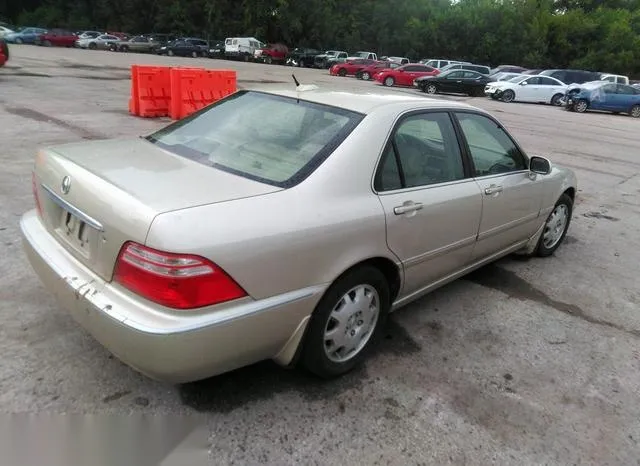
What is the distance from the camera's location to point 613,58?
159 feet

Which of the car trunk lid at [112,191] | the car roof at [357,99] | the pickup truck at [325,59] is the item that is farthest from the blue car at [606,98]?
the car trunk lid at [112,191]

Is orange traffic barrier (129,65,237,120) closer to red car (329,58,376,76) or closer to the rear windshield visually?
the rear windshield

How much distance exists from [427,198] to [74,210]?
77.3 inches

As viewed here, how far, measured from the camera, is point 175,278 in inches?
84.1

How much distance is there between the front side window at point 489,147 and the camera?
12.3 ft

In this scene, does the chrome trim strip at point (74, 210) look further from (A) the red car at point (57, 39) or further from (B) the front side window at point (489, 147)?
(A) the red car at point (57, 39)

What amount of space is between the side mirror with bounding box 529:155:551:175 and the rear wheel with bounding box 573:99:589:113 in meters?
24.3

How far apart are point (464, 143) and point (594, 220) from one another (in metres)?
4.01

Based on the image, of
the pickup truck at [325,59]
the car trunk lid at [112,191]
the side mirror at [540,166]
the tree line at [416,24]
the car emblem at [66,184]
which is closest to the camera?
the car trunk lid at [112,191]

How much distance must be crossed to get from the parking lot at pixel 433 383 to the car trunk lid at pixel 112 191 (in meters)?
0.71

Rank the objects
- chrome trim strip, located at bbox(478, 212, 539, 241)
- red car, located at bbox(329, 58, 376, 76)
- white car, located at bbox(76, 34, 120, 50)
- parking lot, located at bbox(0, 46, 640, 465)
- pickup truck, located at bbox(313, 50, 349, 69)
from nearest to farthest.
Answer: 1. parking lot, located at bbox(0, 46, 640, 465)
2. chrome trim strip, located at bbox(478, 212, 539, 241)
3. red car, located at bbox(329, 58, 376, 76)
4. white car, located at bbox(76, 34, 120, 50)
5. pickup truck, located at bbox(313, 50, 349, 69)

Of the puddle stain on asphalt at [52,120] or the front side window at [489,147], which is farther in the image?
the puddle stain on asphalt at [52,120]

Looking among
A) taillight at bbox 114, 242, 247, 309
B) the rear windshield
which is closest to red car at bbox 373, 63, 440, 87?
the rear windshield

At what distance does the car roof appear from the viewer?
3146mm
